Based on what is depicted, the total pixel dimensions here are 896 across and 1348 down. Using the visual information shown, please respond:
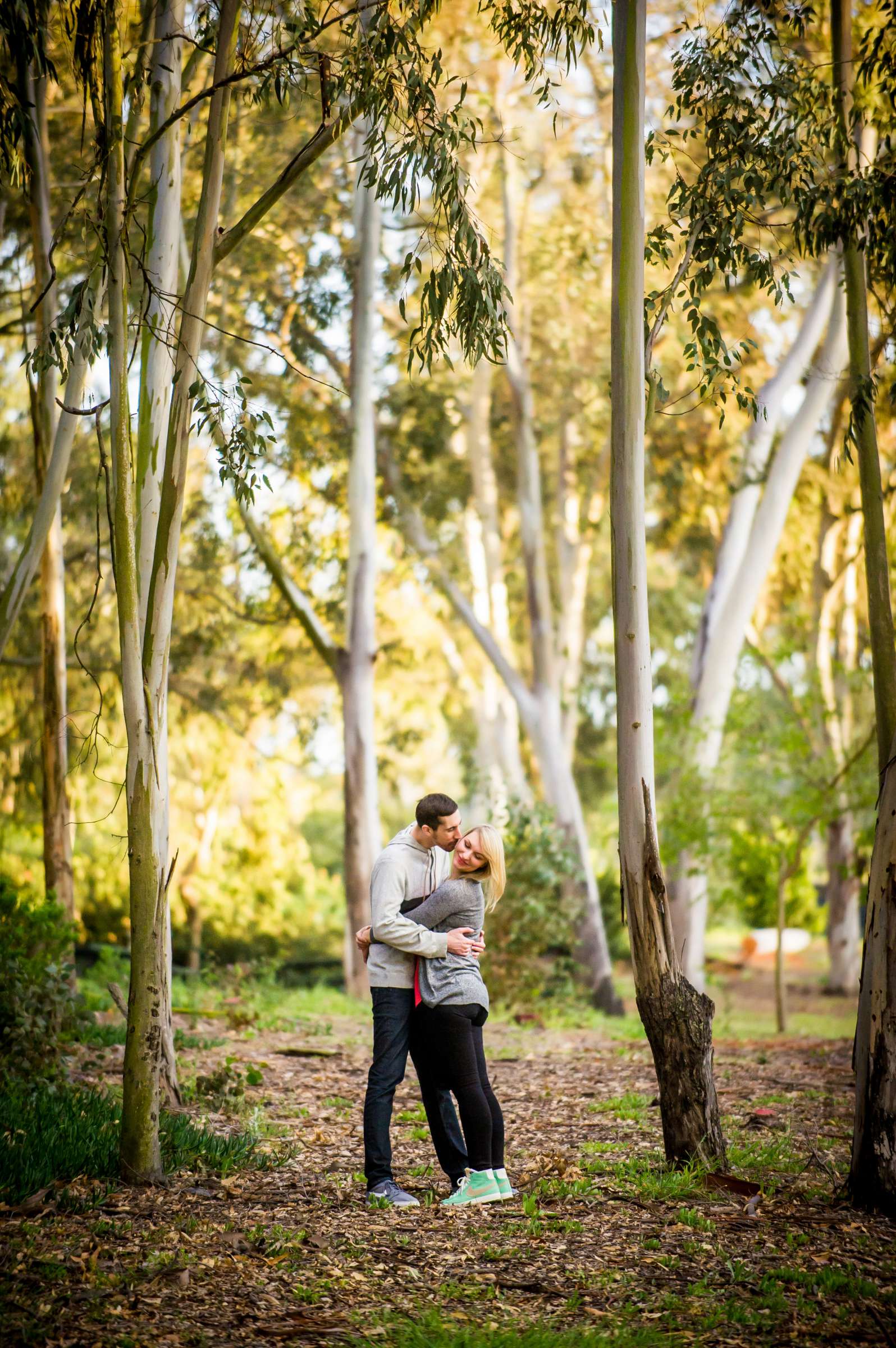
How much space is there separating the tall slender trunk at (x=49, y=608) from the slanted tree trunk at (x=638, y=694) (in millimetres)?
5056

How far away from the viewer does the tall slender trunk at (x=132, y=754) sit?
5105 millimetres

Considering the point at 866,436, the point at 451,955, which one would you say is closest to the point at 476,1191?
the point at 451,955

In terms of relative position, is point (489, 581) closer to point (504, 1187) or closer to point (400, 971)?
point (400, 971)

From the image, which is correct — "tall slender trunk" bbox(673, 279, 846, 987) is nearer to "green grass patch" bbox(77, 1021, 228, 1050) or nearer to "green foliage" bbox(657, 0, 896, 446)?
"green foliage" bbox(657, 0, 896, 446)

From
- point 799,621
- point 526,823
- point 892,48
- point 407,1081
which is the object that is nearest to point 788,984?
point 799,621

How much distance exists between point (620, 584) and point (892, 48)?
432 centimetres

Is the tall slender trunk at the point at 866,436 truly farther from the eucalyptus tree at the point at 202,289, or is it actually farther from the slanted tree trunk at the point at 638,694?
the eucalyptus tree at the point at 202,289

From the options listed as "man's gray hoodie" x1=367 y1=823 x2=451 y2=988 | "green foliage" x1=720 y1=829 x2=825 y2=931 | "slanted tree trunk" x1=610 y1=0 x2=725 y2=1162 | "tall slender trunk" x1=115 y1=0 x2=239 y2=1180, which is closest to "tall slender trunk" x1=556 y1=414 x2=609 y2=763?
"green foliage" x1=720 y1=829 x2=825 y2=931

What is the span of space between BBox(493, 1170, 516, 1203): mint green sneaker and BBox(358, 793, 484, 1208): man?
8.4 inches

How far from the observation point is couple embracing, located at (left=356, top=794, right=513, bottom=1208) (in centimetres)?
506

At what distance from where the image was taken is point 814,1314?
13.1 ft

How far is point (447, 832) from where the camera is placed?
206 inches

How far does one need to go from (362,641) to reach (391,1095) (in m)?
8.83

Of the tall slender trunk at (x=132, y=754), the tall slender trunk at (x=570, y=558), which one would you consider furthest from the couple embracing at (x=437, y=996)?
the tall slender trunk at (x=570, y=558)
